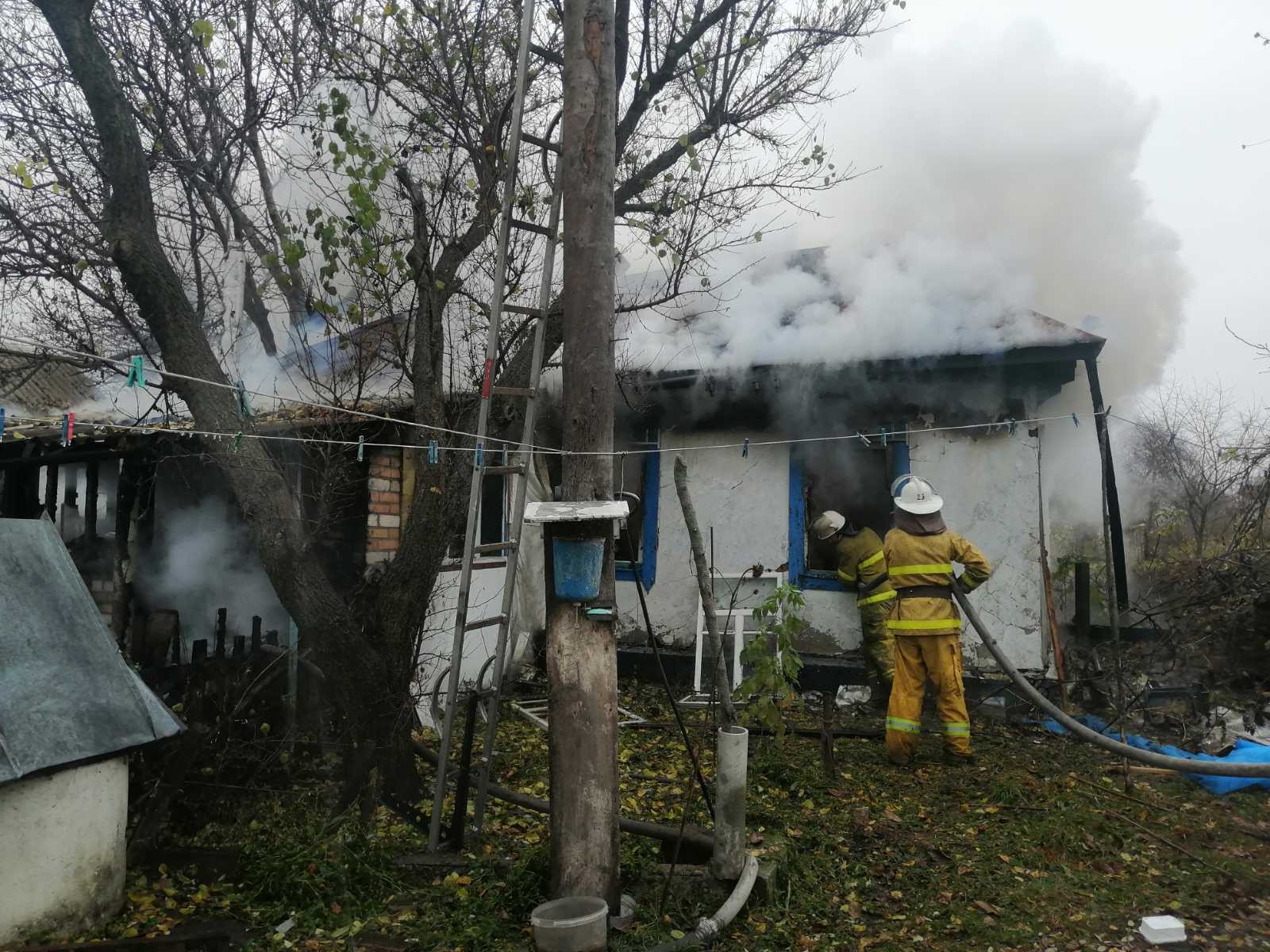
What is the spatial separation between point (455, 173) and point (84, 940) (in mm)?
5163

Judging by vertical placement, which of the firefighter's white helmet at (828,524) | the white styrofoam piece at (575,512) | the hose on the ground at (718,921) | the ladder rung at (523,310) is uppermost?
the ladder rung at (523,310)

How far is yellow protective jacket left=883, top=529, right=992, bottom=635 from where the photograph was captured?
685cm

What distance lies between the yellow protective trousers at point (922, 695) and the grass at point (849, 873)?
0.35 m

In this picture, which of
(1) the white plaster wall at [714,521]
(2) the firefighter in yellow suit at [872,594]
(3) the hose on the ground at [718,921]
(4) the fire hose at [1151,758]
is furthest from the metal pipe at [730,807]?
(1) the white plaster wall at [714,521]

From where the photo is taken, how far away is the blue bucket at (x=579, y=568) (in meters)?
3.92

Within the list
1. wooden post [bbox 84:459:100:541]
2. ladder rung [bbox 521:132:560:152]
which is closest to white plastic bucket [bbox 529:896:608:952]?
ladder rung [bbox 521:132:560:152]

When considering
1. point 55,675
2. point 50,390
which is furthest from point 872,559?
point 50,390

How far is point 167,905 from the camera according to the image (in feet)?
13.6

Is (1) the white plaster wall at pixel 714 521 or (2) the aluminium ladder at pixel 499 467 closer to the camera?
(2) the aluminium ladder at pixel 499 467

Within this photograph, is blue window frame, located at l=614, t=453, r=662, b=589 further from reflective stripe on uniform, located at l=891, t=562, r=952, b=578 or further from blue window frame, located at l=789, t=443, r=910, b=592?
reflective stripe on uniform, located at l=891, t=562, r=952, b=578

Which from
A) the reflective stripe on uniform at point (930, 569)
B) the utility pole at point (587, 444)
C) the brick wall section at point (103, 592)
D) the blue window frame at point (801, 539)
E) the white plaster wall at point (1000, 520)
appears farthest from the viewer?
the blue window frame at point (801, 539)

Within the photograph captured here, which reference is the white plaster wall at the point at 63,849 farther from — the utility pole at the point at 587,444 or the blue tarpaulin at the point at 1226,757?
the blue tarpaulin at the point at 1226,757

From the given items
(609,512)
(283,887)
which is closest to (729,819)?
(609,512)

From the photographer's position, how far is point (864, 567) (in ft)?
28.7
